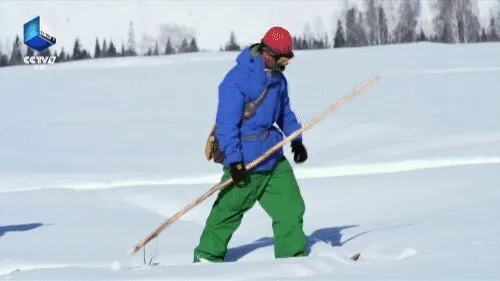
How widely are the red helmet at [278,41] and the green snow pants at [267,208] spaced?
66cm

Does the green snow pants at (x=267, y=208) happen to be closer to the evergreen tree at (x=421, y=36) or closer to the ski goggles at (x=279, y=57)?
the ski goggles at (x=279, y=57)

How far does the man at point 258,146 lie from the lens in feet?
17.1

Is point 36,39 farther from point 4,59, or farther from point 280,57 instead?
point 280,57

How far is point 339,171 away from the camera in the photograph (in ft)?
33.8

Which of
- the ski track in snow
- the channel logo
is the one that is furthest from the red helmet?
the channel logo

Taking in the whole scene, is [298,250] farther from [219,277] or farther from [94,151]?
[94,151]

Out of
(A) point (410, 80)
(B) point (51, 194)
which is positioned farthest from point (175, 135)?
(A) point (410, 80)

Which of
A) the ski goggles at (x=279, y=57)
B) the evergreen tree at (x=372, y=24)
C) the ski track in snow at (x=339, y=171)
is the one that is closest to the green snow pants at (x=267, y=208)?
the ski goggles at (x=279, y=57)

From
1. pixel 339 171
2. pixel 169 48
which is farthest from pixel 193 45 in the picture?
pixel 339 171

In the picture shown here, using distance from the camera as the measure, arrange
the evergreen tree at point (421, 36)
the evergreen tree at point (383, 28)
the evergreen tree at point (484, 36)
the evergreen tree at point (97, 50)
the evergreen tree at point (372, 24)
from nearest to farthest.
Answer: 1. the evergreen tree at point (421, 36)
2. the evergreen tree at point (484, 36)
3. the evergreen tree at point (383, 28)
4. the evergreen tree at point (97, 50)
5. the evergreen tree at point (372, 24)

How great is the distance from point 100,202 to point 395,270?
4711 mm

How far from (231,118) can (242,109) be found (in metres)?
0.08

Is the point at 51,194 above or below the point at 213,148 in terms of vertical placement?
below

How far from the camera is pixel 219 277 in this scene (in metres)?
4.12
